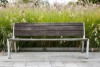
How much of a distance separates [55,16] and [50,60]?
2203mm

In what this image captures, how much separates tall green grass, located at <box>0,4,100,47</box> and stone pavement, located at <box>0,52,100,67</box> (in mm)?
825

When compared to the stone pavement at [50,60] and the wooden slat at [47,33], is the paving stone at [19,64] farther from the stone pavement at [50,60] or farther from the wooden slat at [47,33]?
the wooden slat at [47,33]

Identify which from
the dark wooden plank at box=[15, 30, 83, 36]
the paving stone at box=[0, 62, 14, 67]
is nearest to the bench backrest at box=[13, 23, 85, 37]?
the dark wooden plank at box=[15, 30, 83, 36]

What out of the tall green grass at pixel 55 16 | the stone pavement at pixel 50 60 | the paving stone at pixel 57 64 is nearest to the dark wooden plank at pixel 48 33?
the stone pavement at pixel 50 60

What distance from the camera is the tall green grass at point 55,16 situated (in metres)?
9.46

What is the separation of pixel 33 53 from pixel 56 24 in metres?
1.10

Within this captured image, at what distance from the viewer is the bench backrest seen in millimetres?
8695

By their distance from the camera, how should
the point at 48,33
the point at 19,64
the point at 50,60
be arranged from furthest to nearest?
1. the point at 48,33
2. the point at 50,60
3. the point at 19,64

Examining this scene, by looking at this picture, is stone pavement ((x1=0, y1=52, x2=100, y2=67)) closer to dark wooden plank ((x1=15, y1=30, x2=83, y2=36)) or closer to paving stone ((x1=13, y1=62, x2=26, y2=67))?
paving stone ((x1=13, y1=62, x2=26, y2=67))

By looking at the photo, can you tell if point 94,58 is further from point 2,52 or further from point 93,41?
point 2,52

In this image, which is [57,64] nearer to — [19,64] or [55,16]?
[19,64]

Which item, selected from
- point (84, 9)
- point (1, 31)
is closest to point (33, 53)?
point (1, 31)

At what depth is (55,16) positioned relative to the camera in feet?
32.3

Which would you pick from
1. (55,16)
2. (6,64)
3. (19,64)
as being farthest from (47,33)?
(6,64)
